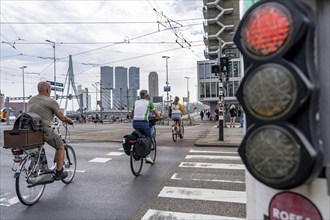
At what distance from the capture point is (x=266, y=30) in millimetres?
872

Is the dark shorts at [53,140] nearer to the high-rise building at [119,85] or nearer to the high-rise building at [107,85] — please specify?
the high-rise building at [107,85]

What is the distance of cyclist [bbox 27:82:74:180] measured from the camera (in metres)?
5.01

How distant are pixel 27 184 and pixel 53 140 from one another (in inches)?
31.3

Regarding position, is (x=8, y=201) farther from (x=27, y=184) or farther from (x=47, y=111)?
(x=47, y=111)

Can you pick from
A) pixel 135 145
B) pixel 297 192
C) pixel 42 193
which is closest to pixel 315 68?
pixel 297 192

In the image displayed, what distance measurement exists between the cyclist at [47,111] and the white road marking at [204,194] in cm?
187

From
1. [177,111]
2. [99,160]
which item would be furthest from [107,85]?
[99,160]

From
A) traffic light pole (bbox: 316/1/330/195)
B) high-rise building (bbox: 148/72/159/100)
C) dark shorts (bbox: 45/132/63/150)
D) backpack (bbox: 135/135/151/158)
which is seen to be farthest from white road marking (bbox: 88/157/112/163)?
high-rise building (bbox: 148/72/159/100)

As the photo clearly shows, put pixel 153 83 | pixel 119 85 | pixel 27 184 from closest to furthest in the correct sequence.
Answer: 1. pixel 27 184
2. pixel 119 85
3. pixel 153 83

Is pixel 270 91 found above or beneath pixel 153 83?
beneath

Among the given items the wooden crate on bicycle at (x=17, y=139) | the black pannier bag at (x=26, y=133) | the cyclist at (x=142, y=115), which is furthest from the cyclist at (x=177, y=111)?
the wooden crate on bicycle at (x=17, y=139)

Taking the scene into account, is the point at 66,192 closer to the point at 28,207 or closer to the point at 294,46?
the point at 28,207

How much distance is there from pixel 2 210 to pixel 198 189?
3.16m

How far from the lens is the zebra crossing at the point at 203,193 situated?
4281 millimetres
